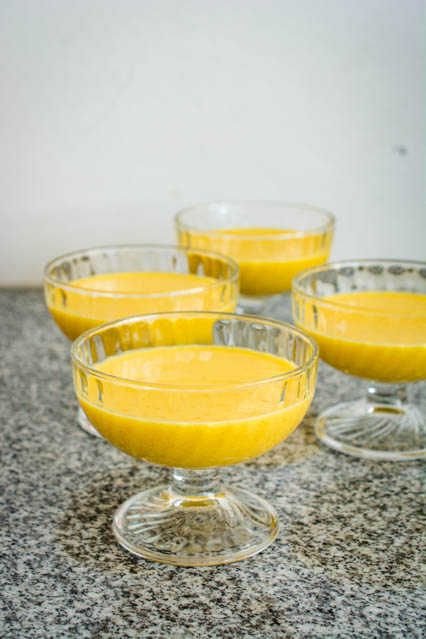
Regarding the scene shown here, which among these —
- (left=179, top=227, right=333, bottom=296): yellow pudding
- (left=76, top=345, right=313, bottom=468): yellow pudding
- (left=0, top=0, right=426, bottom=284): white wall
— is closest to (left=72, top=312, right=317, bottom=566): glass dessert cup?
(left=76, top=345, right=313, bottom=468): yellow pudding

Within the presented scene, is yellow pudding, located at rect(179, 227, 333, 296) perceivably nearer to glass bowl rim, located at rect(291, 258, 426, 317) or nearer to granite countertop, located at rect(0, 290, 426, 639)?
glass bowl rim, located at rect(291, 258, 426, 317)

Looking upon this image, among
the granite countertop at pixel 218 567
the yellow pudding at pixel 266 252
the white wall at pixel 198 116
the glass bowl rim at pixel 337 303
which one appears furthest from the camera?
the white wall at pixel 198 116

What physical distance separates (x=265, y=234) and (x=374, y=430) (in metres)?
0.52

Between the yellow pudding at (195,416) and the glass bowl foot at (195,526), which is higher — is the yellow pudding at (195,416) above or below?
above

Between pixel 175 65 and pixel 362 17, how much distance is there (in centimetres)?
33

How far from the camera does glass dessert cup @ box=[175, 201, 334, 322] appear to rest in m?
1.30

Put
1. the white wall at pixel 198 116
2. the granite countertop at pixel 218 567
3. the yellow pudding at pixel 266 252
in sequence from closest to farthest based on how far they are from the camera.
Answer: the granite countertop at pixel 218 567
the yellow pudding at pixel 266 252
the white wall at pixel 198 116

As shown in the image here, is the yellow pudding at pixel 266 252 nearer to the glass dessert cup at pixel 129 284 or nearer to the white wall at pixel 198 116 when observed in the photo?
the glass dessert cup at pixel 129 284

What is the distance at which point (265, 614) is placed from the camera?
2.26ft

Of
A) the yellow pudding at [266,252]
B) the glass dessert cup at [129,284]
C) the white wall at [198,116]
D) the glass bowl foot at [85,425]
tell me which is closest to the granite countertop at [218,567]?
the glass bowl foot at [85,425]

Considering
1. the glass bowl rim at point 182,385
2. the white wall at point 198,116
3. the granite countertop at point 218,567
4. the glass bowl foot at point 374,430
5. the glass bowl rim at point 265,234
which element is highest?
the white wall at point 198,116

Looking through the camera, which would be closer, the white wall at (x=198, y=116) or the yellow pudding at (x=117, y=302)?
the yellow pudding at (x=117, y=302)

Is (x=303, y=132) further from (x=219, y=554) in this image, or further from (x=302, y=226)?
(x=219, y=554)

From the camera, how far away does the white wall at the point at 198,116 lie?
146cm
